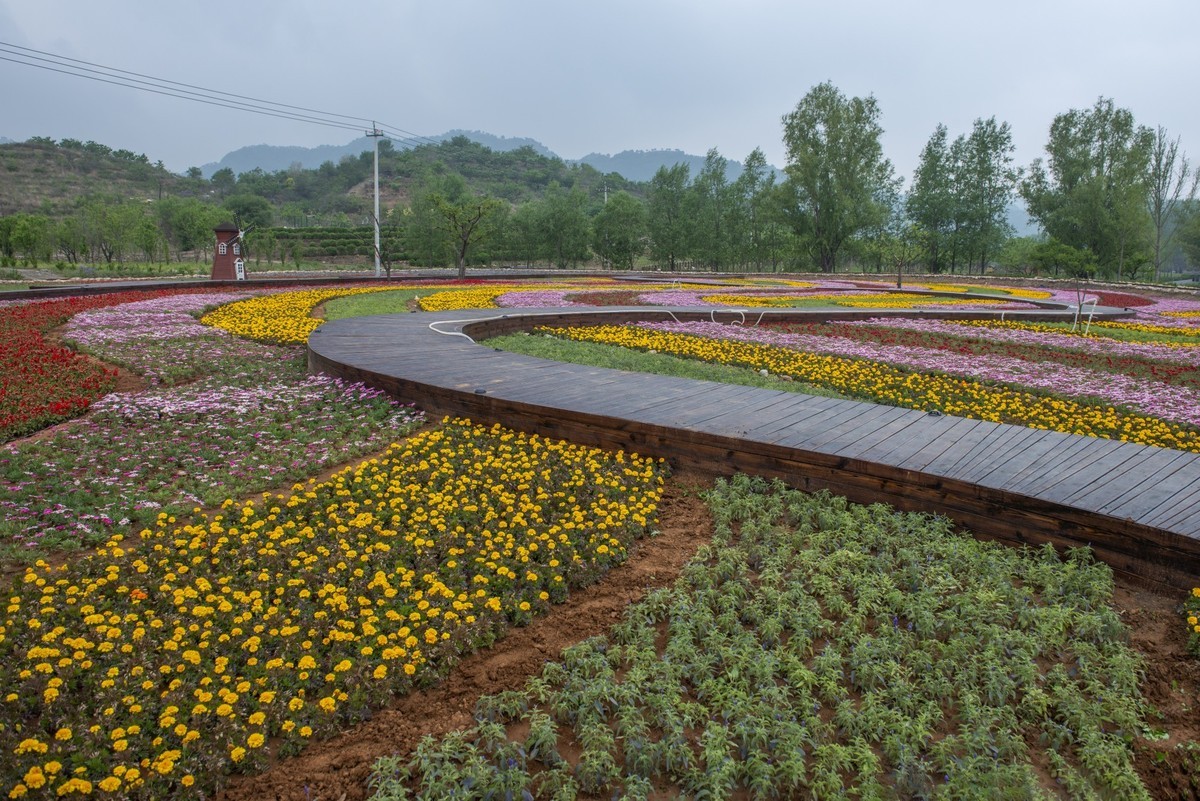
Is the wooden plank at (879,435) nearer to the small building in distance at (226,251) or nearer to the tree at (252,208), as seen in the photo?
the small building in distance at (226,251)

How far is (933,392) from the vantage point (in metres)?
8.38

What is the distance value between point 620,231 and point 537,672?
48.5 meters

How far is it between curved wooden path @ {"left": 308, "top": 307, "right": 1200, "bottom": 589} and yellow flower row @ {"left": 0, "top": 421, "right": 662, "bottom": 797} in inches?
27.8

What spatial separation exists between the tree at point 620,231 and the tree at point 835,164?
10.7m

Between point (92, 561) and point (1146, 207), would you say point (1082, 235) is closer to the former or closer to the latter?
point (1146, 207)

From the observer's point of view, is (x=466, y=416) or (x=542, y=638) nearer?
(x=542, y=638)

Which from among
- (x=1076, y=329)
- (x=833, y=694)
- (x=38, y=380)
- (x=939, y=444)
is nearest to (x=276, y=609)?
(x=833, y=694)

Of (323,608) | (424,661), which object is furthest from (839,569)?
(323,608)

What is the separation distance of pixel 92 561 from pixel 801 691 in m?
3.86

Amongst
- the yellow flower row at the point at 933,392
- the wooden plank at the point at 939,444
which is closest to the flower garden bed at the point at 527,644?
the wooden plank at the point at 939,444

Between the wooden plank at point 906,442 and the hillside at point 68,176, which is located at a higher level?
the hillside at point 68,176

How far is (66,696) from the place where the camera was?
2.81 meters

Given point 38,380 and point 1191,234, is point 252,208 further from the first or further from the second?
point 1191,234

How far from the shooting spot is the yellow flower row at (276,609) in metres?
2.60
